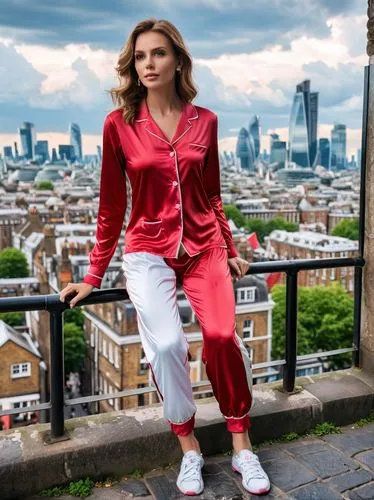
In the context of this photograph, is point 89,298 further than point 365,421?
No

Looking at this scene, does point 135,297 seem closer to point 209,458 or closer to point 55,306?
point 55,306

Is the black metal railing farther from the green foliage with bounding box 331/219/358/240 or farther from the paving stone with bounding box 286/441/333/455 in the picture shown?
the green foliage with bounding box 331/219/358/240

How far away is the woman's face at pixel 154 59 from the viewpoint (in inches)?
91.0

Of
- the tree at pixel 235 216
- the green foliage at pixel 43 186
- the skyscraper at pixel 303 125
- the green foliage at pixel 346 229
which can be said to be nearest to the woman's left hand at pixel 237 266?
the green foliage at pixel 346 229

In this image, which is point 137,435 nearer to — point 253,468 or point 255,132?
point 253,468

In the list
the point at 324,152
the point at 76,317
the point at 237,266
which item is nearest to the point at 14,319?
the point at 76,317

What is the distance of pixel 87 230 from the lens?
59312mm

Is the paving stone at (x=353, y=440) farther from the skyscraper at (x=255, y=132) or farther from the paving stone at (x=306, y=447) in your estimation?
the skyscraper at (x=255, y=132)

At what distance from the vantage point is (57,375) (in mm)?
2471

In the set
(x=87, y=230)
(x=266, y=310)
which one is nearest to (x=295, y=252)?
(x=87, y=230)

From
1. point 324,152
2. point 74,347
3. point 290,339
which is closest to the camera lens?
point 290,339

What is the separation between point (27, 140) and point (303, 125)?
199 feet

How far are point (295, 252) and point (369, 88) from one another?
5936cm

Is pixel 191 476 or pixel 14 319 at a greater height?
pixel 191 476
